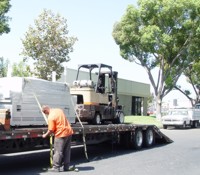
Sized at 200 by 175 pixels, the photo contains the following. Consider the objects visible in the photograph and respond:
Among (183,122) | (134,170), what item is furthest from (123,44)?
(134,170)

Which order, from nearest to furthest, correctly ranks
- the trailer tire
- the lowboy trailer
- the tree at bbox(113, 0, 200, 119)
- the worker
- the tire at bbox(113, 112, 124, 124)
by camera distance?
the lowboy trailer → the worker → the trailer tire → the tire at bbox(113, 112, 124, 124) → the tree at bbox(113, 0, 200, 119)

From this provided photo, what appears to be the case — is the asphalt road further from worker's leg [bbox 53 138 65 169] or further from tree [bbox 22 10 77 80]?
tree [bbox 22 10 77 80]

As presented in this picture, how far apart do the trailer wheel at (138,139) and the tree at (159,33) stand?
19.2 meters

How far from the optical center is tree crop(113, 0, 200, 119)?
33500 millimetres

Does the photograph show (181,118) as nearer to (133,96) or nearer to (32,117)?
(32,117)

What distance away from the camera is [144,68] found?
3719 cm

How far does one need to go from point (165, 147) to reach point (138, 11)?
20987 millimetres

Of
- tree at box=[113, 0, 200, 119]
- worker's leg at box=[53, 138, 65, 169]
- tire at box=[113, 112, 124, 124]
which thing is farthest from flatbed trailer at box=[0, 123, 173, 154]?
tree at box=[113, 0, 200, 119]

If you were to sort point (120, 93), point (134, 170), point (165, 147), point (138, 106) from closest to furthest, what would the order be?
1. point (134, 170)
2. point (165, 147)
3. point (120, 93)
4. point (138, 106)

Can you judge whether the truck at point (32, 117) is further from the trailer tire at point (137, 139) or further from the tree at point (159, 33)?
the tree at point (159, 33)

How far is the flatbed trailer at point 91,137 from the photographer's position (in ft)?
31.0

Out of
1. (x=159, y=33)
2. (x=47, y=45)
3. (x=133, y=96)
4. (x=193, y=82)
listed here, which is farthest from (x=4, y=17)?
(x=193, y=82)

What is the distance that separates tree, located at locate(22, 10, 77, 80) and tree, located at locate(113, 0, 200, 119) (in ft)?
19.8

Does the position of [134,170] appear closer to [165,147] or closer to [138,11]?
[165,147]
